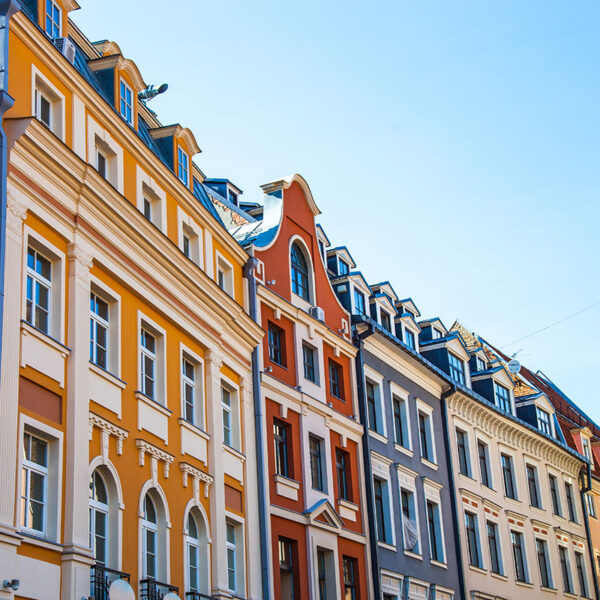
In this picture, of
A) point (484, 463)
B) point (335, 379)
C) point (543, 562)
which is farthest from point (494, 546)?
point (335, 379)

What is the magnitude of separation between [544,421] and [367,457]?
1724 cm

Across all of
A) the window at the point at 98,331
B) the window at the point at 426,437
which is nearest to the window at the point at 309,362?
the window at the point at 426,437

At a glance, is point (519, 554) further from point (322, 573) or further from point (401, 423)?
point (322, 573)

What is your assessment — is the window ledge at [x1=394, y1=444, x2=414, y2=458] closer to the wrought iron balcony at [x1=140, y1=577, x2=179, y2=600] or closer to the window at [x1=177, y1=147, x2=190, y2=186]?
the window at [x1=177, y1=147, x2=190, y2=186]

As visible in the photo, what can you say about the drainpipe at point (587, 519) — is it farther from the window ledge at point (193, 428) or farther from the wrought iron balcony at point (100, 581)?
the wrought iron balcony at point (100, 581)

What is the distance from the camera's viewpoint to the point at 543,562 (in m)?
43.9

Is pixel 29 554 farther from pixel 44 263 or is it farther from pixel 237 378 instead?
pixel 237 378

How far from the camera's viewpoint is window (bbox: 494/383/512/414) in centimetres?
4525

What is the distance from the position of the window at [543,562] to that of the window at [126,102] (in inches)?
1019

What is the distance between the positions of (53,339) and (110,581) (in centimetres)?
443

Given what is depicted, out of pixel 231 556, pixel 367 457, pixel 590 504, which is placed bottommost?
pixel 231 556

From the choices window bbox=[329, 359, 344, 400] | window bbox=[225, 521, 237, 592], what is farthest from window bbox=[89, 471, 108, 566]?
window bbox=[329, 359, 344, 400]

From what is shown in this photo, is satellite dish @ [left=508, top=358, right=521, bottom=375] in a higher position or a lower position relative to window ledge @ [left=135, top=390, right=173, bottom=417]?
higher

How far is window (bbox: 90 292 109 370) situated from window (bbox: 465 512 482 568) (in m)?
20.1
